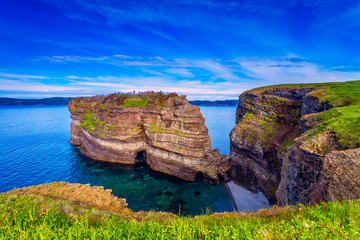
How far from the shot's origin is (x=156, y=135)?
3553cm

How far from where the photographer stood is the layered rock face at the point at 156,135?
32281 mm

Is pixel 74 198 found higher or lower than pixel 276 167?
higher

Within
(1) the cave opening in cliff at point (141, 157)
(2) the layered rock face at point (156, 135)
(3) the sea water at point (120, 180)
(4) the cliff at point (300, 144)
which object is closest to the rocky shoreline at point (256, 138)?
(4) the cliff at point (300, 144)

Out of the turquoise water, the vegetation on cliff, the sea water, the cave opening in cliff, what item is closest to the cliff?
the sea water

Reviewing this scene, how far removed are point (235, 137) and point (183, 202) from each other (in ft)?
52.4

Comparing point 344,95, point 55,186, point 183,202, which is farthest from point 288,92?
point 55,186

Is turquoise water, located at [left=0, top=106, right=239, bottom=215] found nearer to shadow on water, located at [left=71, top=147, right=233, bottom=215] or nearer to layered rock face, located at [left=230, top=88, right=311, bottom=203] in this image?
shadow on water, located at [left=71, top=147, right=233, bottom=215]

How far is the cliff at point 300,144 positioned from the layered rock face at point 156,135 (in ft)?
21.8

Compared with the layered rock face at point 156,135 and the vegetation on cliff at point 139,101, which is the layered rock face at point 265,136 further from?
the vegetation on cliff at point 139,101

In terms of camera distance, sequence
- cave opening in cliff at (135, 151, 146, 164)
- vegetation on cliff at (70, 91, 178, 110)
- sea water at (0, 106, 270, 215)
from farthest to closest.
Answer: cave opening in cliff at (135, 151, 146, 164) → vegetation on cliff at (70, 91, 178, 110) → sea water at (0, 106, 270, 215)

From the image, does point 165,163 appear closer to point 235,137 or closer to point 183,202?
point 183,202

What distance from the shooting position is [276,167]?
2559 centimetres

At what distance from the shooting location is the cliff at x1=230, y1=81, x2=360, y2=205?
921cm

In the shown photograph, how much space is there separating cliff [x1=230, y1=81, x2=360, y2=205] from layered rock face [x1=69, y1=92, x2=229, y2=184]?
262 inches
